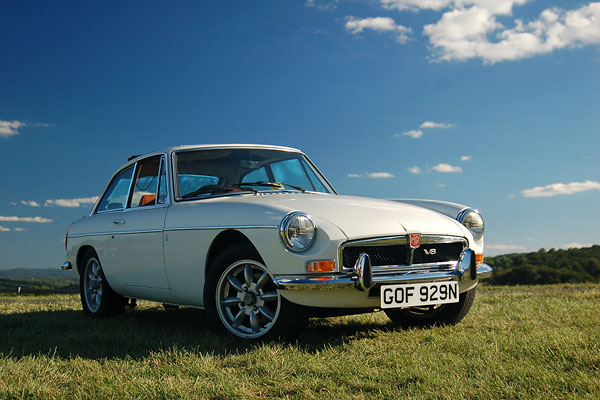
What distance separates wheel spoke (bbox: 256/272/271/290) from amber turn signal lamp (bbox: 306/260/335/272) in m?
0.43

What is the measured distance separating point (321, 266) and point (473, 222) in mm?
2061

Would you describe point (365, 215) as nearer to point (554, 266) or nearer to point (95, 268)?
point (95, 268)

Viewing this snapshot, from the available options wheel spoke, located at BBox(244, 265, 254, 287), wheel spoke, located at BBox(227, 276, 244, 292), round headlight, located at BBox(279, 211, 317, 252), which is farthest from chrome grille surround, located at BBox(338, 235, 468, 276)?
wheel spoke, located at BBox(227, 276, 244, 292)

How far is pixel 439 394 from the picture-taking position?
2.95m

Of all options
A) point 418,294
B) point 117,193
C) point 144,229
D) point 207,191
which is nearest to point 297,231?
point 418,294

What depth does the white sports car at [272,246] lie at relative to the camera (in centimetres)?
419

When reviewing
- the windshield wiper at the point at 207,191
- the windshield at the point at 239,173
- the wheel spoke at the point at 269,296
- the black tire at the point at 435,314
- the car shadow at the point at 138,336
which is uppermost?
the windshield at the point at 239,173

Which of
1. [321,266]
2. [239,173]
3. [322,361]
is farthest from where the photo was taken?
[239,173]

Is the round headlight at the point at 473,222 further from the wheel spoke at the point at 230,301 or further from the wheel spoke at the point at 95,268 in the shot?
the wheel spoke at the point at 95,268

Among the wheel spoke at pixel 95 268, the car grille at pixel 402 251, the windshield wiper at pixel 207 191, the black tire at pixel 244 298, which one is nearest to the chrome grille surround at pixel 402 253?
the car grille at pixel 402 251

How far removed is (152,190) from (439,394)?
387 cm

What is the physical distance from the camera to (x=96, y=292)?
6.90 m

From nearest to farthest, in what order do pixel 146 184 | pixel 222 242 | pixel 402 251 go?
pixel 402 251, pixel 222 242, pixel 146 184

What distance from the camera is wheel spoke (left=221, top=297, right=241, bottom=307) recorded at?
4578 millimetres
